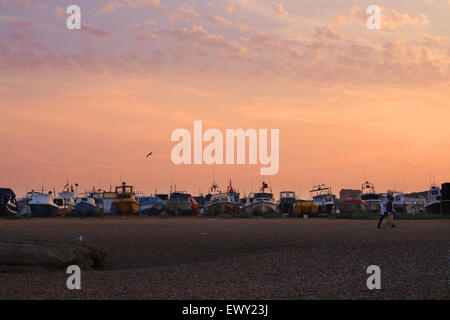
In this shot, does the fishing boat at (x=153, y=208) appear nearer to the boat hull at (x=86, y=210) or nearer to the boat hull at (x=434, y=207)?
the boat hull at (x=86, y=210)

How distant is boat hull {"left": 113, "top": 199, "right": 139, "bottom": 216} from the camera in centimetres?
5612

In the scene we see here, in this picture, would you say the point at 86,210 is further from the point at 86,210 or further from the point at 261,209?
the point at 261,209

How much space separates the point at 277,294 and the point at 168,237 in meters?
13.2

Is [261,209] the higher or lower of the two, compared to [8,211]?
higher

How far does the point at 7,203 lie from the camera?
52.2m

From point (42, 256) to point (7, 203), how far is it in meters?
38.8

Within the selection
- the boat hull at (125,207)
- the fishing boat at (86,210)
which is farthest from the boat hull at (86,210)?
the boat hull at (125,207)

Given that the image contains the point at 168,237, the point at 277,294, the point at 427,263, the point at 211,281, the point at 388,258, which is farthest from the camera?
the point at 168,237

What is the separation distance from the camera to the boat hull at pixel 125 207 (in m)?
56.1

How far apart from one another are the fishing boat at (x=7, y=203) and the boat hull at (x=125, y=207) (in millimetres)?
8381

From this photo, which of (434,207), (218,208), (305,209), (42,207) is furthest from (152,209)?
(434,207)
